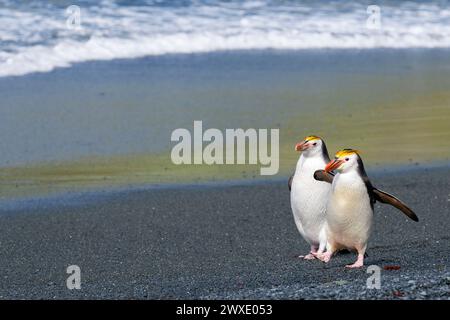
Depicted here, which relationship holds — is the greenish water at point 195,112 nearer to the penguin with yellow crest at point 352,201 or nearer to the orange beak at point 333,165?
the penguin with yellow crest at point 352,201

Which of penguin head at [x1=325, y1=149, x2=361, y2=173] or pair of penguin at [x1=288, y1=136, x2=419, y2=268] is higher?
penguin head at [x1=325, y1=149, x2=361, y2=173]

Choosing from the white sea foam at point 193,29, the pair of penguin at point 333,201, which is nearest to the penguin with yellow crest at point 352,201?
the pair of penguin at point 333,201

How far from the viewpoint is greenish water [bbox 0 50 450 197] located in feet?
32.7

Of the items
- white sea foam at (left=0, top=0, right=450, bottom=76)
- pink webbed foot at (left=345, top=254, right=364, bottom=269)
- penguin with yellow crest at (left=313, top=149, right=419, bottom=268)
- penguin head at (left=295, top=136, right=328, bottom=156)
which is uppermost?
white sea foam at (left=0, top=0, right=450, bottom=76)

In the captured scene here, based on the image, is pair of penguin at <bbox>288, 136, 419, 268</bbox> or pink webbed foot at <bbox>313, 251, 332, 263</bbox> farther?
pink webbed foot at <bbox>313, 251, 332, 263</bbox>

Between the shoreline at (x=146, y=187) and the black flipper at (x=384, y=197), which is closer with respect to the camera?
the black flipper at (x=384, y=197)

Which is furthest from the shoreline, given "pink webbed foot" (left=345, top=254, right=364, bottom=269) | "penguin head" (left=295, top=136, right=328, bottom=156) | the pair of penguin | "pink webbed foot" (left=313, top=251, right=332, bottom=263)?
"pink webbed foot" (left=345, top=254, right=364, bottom=269)

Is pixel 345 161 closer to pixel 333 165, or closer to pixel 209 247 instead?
pixel 333 165

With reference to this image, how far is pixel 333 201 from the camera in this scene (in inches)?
277

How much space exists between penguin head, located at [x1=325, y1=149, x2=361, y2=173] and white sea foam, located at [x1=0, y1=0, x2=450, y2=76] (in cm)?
782

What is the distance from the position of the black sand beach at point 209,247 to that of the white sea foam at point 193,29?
571cm

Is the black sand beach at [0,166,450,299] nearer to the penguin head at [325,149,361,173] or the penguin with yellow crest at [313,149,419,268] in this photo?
the penguin with yellow crest at [313,149,419,268]

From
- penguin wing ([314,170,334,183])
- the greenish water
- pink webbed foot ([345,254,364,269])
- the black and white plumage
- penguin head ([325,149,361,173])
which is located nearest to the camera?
pink webbed foot ([345,254,364,269])

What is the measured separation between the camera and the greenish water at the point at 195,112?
9953 mm
